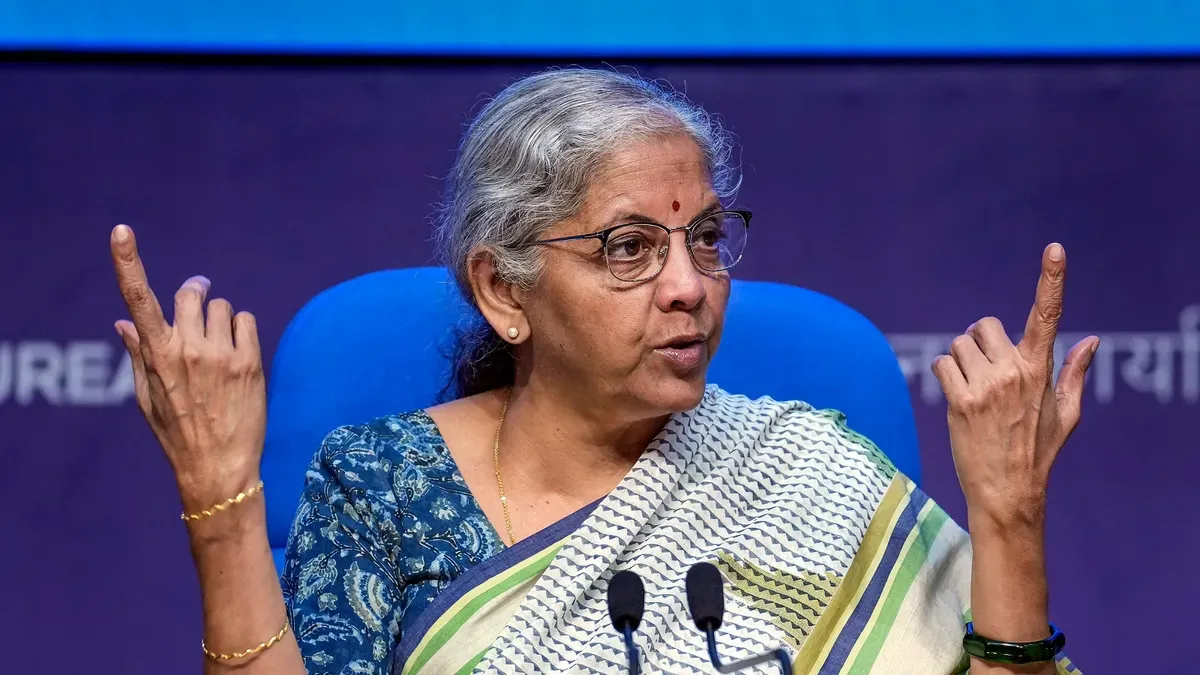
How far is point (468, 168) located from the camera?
2.04 m

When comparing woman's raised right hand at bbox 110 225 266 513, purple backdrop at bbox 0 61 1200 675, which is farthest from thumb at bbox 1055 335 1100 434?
purple backdrop at bbox 0 61 1200 675

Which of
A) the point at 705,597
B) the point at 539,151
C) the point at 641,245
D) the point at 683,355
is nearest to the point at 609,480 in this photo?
the point at 683,355

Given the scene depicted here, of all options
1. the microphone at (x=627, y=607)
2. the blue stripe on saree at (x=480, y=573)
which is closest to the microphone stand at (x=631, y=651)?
the microphone at (x=627, y=607)

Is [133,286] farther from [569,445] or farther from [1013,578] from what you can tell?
[1013,578]

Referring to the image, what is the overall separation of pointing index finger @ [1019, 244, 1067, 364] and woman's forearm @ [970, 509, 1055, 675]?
222 mm

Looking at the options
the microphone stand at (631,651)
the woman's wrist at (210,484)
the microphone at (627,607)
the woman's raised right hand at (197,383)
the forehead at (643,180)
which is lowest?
the microphone stand at (631,651)

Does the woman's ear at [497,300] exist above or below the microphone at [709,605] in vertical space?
above

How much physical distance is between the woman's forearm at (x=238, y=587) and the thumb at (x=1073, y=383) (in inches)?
38.3

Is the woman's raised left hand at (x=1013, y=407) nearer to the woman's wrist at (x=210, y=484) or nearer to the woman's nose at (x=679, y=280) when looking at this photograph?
the woman's nose at (x=679, y=280)

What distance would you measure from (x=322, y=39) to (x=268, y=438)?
1.16 m

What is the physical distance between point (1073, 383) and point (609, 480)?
684 mm

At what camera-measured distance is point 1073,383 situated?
1688mm

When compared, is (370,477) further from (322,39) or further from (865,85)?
(865,85)

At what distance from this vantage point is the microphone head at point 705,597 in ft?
4.66
